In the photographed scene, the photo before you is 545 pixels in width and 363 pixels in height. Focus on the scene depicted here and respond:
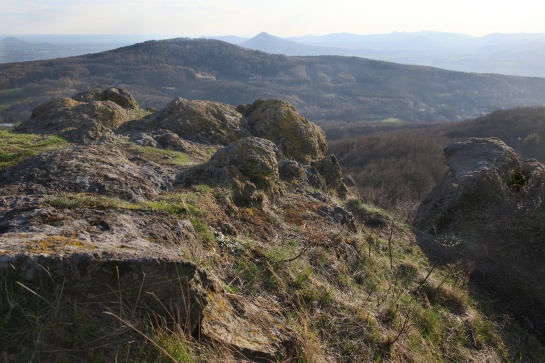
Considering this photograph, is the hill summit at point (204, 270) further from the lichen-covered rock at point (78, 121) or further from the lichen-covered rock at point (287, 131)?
the lichen-covered rock at point (287, 131)

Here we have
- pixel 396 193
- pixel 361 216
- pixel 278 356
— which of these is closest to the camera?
pixel 278 356

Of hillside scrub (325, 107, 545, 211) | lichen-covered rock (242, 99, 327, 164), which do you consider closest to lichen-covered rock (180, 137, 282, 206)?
lichen-covered rock (242, 99, 327, 164)

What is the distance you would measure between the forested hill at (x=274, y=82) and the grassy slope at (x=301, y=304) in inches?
3052

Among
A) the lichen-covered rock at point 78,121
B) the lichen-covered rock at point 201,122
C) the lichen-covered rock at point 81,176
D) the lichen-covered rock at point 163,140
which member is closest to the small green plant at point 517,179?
the lichen-covered rock at point 201,122

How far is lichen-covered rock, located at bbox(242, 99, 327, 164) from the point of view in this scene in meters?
9.41

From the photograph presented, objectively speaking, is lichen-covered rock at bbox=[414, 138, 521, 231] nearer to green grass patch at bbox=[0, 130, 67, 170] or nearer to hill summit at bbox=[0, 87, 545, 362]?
hill summit at bbox=[0, 87, 545, 362]

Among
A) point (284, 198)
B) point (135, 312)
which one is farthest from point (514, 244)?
point (135, 312)

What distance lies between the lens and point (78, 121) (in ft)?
29.0

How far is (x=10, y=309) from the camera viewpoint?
2.16 meters

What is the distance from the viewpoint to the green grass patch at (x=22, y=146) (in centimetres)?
590

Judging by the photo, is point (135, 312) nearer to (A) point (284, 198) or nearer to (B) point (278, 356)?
(B) point (278, 356)

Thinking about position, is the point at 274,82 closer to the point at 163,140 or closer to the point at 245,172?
the point at 163,140

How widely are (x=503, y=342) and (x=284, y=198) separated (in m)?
3.75

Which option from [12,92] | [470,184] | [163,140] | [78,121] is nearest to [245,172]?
[163,140]
